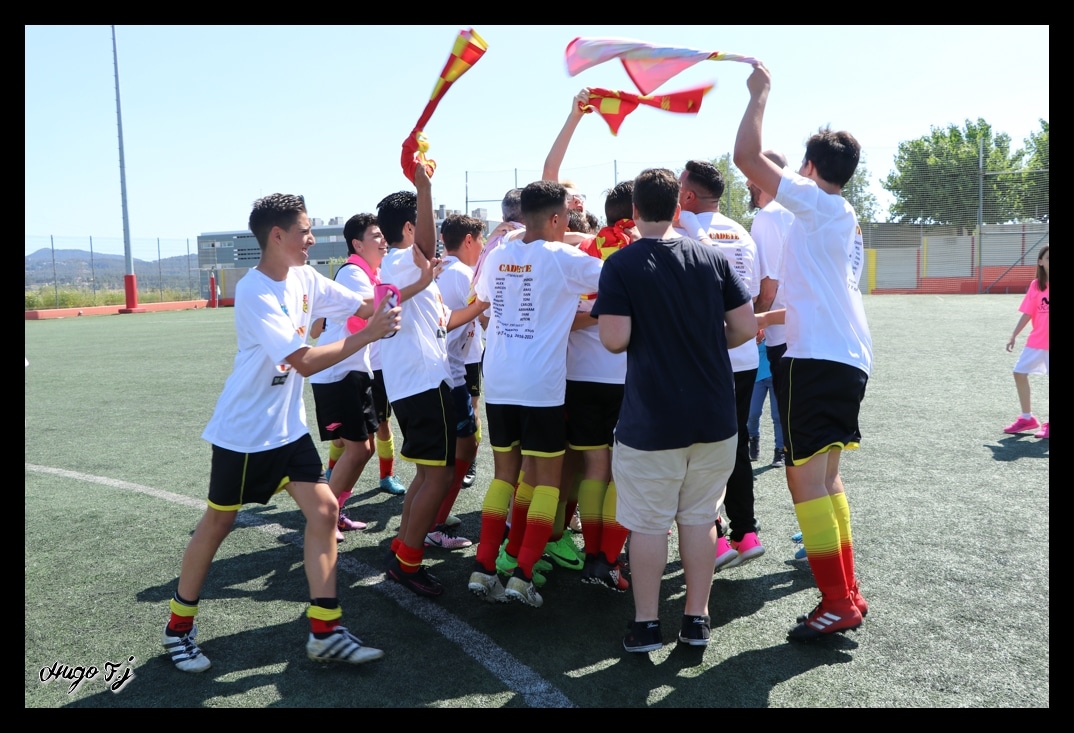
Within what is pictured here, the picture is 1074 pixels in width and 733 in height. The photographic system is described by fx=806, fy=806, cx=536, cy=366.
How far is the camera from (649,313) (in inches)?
138

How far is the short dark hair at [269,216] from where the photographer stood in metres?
3.79

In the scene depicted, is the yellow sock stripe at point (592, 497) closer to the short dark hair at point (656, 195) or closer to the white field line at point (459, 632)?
the white field line at point (459, 632)

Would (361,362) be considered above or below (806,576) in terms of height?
above

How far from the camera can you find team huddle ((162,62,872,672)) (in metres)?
3.54

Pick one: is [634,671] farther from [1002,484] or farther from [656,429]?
[1002,484]

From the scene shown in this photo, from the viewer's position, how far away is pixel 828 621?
12.1ft

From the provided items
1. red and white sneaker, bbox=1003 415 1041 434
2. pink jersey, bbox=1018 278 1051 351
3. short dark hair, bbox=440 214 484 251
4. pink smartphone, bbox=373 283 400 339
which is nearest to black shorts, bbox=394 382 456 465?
pink smartphone, bbox=373 283 400 339

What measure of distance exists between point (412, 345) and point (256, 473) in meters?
1.15

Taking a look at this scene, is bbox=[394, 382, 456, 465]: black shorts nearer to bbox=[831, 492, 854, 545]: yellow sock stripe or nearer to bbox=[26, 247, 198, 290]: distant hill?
bbox=[831, 492, 854, 545]: yellow sock stripe

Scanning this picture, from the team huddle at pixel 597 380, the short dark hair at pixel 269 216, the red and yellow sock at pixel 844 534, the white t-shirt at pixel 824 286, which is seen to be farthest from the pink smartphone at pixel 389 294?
the red and yellow sock at pixel 844 534

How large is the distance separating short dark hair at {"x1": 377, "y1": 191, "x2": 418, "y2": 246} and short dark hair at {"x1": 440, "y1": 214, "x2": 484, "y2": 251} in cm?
63
